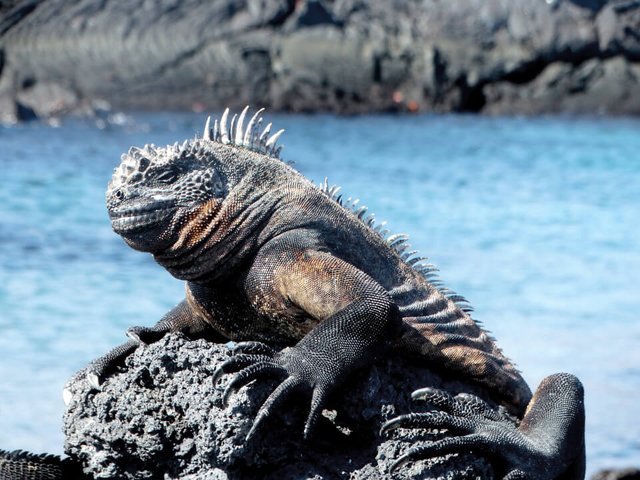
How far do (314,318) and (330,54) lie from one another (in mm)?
42148

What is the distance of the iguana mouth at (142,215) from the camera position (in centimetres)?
348

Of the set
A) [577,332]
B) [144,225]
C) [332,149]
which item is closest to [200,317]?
[144,225]

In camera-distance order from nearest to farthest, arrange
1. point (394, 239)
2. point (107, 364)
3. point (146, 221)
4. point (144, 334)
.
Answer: point (146, 221) < point (107, 364) < point (144, 334) < point (394, 239)

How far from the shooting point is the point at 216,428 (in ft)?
10.4

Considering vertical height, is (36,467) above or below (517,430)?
below

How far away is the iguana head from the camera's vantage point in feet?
11.5

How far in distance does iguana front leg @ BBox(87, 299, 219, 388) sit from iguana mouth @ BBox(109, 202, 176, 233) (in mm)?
422

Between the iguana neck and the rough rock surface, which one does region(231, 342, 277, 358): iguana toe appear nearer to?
the rough rock surface

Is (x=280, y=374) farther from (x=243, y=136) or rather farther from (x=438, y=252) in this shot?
(x=438, y=252)

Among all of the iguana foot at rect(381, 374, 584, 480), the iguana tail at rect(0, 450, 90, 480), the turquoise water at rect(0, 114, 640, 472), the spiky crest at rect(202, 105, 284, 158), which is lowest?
the turquoise water at rect(0, 114, 640, 472)

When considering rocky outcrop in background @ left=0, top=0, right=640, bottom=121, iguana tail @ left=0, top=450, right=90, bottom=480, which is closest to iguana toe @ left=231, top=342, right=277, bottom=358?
iguana tail @ left=0, top=450, right=90, bottom=480

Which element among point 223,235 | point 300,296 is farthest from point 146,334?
point 300,296

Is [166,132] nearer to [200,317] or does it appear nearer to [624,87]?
[624,87]

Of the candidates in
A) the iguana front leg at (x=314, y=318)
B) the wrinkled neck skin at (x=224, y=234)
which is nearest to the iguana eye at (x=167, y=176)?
the wrinkled neck skin at (x=224, y=234)
